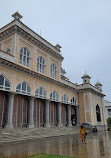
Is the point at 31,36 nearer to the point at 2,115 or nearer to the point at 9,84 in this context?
the point at 9,84

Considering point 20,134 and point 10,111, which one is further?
point 10,111

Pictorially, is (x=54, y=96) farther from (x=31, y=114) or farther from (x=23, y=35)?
(x=23, y=35)

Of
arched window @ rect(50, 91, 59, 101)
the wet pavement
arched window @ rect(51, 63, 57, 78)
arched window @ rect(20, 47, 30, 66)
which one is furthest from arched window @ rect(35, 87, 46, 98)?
the wet pavement

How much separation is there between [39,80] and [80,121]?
13.2 m

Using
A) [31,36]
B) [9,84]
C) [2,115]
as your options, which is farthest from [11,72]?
[31,36]

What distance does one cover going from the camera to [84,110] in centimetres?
2836

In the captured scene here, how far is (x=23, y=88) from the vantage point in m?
17.6

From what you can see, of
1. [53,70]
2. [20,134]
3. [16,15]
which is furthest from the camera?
[53,70]

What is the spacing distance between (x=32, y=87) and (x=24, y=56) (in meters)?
4.19

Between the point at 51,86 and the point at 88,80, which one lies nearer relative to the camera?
the point at 51,86

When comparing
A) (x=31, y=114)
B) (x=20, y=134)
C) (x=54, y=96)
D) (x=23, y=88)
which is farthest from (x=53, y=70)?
(x=20, y=134)

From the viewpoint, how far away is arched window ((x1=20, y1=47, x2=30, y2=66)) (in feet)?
62.0

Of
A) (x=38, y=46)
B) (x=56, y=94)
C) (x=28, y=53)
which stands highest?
(x=38, y=46)

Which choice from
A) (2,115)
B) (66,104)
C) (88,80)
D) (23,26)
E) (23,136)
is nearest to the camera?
(23,136)
